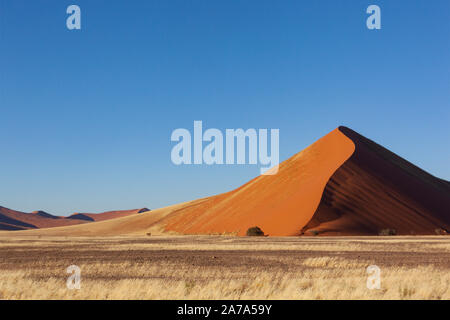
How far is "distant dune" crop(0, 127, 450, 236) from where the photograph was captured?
66.3 m

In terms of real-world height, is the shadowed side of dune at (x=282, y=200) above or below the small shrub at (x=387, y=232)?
above

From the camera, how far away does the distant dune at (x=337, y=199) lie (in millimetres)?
66312

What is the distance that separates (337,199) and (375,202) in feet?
18.1

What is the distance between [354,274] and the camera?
17938 mm

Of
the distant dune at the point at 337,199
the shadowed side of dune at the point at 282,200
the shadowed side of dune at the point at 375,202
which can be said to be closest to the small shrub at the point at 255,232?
the shadowed side of dune at the point at 282,200

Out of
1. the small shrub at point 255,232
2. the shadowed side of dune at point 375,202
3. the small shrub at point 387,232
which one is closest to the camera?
the small shrub at point 387,232

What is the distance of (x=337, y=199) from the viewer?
70.1 meters

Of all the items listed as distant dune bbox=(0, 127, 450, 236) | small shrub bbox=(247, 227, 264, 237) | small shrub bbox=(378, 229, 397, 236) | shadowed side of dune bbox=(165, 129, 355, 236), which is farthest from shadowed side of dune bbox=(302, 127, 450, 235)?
small shrub bbox=(247, 227, 264, 237)

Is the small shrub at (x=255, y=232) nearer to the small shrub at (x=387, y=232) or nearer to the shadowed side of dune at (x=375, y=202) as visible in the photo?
the shadowed side of dune at (x=375, y=202)

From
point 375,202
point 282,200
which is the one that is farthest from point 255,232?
point 375,202

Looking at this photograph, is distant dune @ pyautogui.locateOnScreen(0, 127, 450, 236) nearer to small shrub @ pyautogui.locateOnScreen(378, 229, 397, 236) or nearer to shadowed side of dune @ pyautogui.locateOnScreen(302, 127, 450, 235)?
shadowed side of dune @ pyautogui.locateOnScreen(302, 127, 450, 235)
